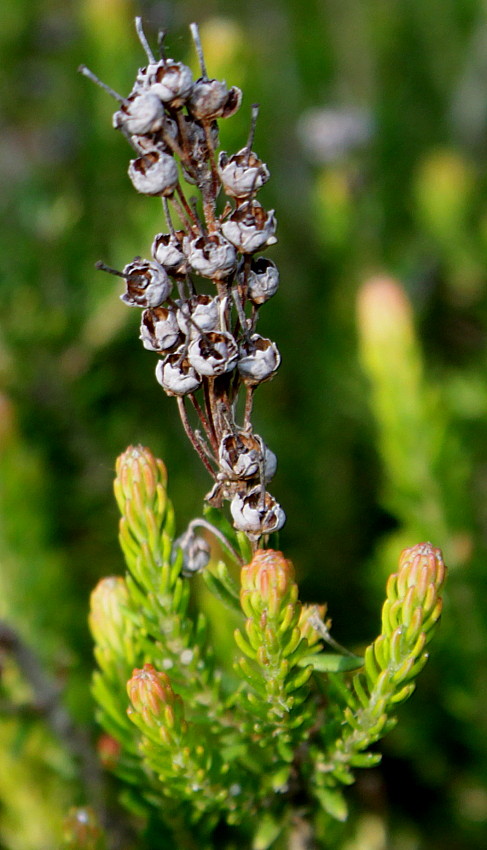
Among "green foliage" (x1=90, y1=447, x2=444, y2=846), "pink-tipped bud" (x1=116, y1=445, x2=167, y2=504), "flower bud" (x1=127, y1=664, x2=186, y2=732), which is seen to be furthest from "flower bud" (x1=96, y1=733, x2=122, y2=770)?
"pink-tipped bud" (x1=116, y1=445, x2=167, y2=504)

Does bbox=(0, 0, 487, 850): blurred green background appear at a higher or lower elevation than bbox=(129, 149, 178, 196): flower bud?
higher

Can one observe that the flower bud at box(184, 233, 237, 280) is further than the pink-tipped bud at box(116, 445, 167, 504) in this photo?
No

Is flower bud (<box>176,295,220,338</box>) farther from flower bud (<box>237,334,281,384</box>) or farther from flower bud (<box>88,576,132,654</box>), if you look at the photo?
flower bud (<box>88,576,132,654</box>)

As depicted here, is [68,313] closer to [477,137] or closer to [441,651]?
[441,651]

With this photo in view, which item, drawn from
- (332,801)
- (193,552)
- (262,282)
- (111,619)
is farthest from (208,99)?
(332,801)

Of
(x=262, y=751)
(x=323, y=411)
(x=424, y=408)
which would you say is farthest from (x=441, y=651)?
(x=323, y=411)

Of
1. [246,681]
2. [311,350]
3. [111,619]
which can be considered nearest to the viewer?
[246,681]

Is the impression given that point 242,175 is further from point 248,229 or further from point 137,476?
point 137,476

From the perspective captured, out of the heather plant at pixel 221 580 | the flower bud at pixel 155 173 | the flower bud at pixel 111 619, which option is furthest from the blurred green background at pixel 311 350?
the flower bud at pixel 155 173
